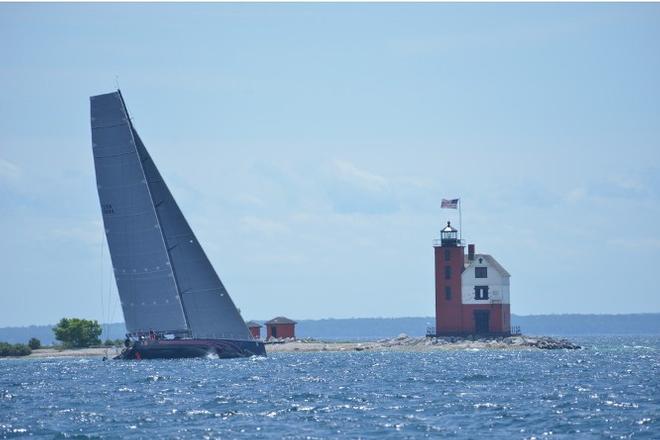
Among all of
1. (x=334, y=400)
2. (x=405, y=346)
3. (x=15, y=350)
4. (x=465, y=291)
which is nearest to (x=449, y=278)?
(x=465, y=291)

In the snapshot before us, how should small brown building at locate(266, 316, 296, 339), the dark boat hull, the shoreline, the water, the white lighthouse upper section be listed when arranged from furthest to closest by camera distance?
small brown building at locate(266, 316, 296, 339), the white lighthouse upper section, the shoreline, the dark boat hull, the water

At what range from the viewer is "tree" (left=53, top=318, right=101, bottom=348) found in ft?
371

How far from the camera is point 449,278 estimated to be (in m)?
108

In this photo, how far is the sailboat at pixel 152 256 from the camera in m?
82.6

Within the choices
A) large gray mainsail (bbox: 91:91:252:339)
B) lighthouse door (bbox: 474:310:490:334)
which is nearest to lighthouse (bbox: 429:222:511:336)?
lighthouse door (bbox: 474:310:490:334)

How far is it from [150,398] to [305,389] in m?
7.26

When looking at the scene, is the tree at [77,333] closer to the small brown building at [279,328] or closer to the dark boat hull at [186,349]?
the small brown building at [279,328]

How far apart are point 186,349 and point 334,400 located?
31533 mm

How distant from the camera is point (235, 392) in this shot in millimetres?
57188

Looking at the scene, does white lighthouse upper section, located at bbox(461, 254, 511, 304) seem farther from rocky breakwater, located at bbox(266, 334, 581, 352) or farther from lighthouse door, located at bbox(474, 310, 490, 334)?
rocky breakwater, located at bbox(266, 334, 581, 352)

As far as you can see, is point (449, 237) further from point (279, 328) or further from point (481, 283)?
point (279, 328)

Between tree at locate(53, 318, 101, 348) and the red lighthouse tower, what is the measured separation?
28.3 m

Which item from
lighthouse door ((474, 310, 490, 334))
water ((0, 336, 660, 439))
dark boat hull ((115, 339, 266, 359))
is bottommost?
water ((0, 336, 660, 439))

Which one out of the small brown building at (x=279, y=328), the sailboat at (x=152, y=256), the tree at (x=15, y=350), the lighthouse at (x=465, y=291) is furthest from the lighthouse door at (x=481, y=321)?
the tree at (x=15, y=350)
